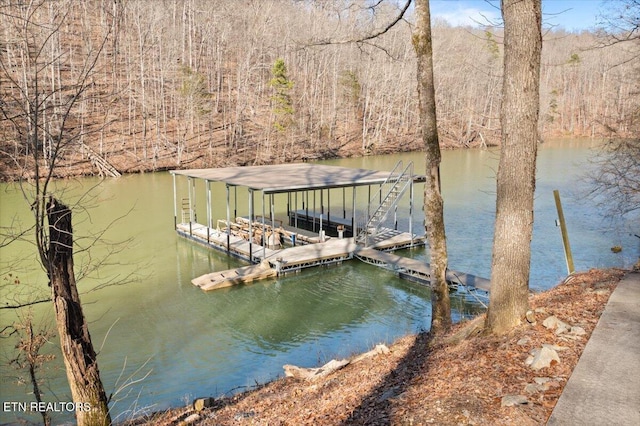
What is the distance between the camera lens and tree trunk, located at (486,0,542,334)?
5043 millimetres

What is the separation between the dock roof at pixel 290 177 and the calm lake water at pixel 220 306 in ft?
8.67

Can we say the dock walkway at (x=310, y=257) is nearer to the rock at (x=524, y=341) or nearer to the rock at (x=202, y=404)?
the rock at (x=202, y=404)

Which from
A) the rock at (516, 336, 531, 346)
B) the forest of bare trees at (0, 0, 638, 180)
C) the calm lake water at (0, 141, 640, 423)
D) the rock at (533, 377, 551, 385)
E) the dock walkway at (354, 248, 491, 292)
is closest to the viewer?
the rock at (533, 377, 551, 385)

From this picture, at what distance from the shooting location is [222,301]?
13.2 metres

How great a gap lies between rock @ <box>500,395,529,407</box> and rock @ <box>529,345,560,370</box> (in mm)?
565

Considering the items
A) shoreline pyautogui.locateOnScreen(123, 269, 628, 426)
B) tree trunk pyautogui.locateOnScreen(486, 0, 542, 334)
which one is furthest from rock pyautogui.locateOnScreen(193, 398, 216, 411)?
tree trunk pyautogui.locateOnScreen(486, 0, 542, 334)

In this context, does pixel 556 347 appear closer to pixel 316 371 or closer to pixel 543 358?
pixel 543 358

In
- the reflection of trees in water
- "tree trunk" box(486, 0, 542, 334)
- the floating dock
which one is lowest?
the reflection of trees in water

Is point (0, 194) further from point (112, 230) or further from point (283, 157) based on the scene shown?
point (283, 157)

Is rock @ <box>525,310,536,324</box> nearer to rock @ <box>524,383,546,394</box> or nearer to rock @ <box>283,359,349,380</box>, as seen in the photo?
rock @ <box>524,383,546,394</box>

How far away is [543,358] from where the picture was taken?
440 centimetres

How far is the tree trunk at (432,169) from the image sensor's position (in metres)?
7.41

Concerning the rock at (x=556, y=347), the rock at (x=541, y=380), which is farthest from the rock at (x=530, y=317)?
the rock at (x=541, y=380)

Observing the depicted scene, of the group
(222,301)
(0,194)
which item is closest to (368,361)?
(222,301)
